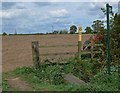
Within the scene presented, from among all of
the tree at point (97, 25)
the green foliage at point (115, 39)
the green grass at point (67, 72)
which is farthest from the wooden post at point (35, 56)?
the green foliage at point (115, 39)

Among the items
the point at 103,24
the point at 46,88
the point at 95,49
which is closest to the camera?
the point at 46,88

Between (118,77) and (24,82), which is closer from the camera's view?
(118,77)

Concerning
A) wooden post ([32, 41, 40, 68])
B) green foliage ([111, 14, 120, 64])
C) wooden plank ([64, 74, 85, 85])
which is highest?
green foliage ([111, 14, 120, 64])

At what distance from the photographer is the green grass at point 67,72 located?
886 centimetres

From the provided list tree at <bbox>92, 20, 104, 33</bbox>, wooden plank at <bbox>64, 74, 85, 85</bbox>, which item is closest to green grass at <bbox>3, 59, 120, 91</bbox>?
wooden plank at <bbox>64, 74, 85, 85</bbox>

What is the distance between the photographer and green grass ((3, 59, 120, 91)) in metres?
8.86

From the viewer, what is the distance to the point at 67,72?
12.5 meters

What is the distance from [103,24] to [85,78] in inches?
83.9

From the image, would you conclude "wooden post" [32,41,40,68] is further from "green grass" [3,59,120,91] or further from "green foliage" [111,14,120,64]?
"green foliage" [111,14,120,64]

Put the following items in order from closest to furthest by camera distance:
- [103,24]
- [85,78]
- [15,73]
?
[85,78] < [103,24] < [15,73]

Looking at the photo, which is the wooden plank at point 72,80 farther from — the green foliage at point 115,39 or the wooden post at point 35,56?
the wooden post at point 35,56

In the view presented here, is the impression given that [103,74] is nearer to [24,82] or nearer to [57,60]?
[24,82]

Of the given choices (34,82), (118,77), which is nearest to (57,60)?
Result: (34,82)

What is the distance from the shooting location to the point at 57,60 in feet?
47.2
